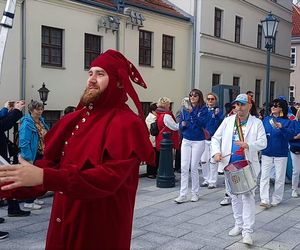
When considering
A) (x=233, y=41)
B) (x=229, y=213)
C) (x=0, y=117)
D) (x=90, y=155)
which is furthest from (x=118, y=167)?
(x=233, y=41)

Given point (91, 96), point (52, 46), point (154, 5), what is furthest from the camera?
point (154, 5)

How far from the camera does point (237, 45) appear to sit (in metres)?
25.6

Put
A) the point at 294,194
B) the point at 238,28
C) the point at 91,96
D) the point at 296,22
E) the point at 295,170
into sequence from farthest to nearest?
the point at 296,22 → the point at 238,28 → the point at 295,170 → the point at 294,194 → the point at 91,96

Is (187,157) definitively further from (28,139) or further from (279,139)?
(28,139)

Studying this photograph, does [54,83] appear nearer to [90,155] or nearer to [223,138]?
[223,138]

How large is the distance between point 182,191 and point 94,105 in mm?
5352

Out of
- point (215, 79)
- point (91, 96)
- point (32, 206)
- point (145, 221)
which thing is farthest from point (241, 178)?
point (215, 79)

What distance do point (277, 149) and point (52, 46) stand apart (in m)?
10.6

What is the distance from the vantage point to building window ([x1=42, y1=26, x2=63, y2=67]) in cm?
1596

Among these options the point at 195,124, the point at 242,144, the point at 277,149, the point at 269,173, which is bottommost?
the point at 269,173

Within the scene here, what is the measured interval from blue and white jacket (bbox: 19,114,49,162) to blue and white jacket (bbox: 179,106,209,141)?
8.39ft

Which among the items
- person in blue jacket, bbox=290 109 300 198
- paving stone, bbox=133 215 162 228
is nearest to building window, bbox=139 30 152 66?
person in blue jacket, bbox=290 109 300 198

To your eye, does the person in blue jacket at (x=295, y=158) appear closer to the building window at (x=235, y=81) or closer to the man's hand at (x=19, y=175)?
the man's hand at (x=19, y=175)

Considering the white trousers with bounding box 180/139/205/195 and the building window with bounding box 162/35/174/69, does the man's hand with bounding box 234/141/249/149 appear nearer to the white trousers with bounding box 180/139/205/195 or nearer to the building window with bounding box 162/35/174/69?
the white trousers with bounding box 180/139/205/195
